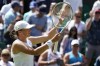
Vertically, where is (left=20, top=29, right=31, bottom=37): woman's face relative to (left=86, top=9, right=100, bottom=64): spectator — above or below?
above

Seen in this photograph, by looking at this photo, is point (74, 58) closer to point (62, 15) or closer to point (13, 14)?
point (62, 15)

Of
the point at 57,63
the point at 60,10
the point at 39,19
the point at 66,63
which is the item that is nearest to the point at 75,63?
the point at 66,63

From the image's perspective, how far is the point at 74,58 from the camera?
880 cm

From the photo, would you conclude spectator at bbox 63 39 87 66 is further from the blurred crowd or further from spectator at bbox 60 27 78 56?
spectator at bbox 60 27 78 56

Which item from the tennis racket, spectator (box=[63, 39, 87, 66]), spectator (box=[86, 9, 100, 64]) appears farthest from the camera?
spectator (box=[86, 9, 100, 64])

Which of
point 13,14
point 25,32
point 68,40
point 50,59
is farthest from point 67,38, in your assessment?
point 25,32

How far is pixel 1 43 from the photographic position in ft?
32.7

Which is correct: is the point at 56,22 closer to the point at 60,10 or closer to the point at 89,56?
the point at 60,10

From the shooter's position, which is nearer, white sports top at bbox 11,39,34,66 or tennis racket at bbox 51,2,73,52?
white sports top at bbox 11,39,34,66

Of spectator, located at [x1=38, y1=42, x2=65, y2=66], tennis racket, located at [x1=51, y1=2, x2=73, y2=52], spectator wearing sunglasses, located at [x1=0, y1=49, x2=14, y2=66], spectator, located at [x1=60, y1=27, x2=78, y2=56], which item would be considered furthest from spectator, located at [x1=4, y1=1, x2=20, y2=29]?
spectator, located at [x1=38, y1=42, x2=65, y2=66]

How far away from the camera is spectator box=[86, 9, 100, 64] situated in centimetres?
954

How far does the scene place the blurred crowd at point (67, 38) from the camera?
8609mm

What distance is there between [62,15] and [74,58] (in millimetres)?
1233

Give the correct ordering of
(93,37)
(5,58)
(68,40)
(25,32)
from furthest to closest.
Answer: (93,37), (68,40), (5,58), (25,32)
